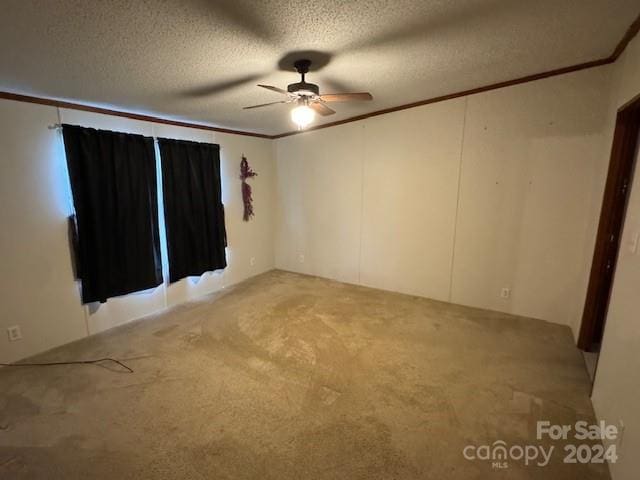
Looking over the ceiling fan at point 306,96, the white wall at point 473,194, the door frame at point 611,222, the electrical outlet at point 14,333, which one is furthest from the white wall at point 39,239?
the door frame at point 611,222

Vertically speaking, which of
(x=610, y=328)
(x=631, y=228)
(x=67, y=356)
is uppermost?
(x=631, y=228)

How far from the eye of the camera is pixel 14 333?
8.13 ft

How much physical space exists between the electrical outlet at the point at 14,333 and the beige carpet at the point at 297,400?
0.24 m

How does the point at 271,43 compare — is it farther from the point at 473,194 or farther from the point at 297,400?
the point at 473,194

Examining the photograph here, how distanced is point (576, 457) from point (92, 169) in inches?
164

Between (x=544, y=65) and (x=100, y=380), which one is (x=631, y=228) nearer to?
(x=544, y=65)

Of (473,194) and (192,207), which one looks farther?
(192,207)

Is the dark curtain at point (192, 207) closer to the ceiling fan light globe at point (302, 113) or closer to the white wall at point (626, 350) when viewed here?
the ceiling fan light globe at point (302, 113)

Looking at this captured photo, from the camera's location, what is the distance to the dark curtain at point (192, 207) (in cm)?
350

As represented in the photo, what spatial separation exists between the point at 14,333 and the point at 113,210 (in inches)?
50.7

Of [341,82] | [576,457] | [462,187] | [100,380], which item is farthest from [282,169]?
Answer: [576,457]

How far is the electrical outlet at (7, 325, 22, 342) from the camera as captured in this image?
8.06ft

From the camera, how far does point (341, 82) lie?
8.49ft

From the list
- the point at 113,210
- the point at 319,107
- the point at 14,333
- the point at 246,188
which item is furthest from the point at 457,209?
the point at 14,333
